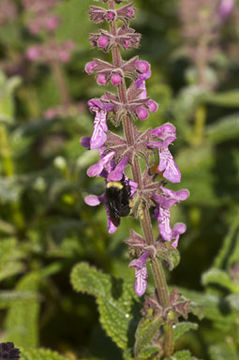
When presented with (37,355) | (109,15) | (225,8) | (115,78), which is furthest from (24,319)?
(225,8)

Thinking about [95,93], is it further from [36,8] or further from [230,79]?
[230,79]

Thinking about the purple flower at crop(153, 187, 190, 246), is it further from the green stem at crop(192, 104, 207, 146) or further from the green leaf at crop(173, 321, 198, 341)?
the green stem at crop(192, 104, 207, 146)

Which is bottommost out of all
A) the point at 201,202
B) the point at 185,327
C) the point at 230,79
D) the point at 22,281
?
the point at 185,327

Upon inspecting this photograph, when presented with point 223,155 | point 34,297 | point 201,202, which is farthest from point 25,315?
point 223,155

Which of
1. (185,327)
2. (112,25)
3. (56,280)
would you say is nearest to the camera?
(112,25)

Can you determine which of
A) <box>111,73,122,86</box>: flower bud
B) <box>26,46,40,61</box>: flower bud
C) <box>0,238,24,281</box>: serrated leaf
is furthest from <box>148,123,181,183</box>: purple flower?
<box>26,46,40,61</box>: flower bud
